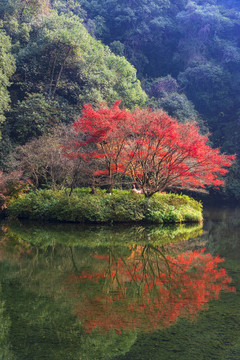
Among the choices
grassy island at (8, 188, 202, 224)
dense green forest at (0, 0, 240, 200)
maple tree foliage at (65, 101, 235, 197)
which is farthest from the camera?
dense green forest at (0, 0, 240, 200)

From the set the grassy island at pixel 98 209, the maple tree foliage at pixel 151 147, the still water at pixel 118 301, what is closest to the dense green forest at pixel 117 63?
the grassy island at pixel 98 209

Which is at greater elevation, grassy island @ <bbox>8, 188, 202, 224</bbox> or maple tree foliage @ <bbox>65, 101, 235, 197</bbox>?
maple tree foliage @ <bbox>65, 101, 235, 197</bbox>

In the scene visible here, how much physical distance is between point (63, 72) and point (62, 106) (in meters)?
3.21

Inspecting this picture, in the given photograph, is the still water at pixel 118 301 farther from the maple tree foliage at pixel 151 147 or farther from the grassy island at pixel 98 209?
the maple tree foliage at pixel 151 147

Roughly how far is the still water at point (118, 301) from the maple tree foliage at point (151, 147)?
16.7 feet

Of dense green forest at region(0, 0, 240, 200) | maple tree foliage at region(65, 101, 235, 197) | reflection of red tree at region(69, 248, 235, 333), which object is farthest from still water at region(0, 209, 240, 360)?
dense green forest at region(0, 0, 240, 200)

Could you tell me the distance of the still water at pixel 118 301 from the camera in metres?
3.32

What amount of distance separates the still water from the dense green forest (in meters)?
9.60

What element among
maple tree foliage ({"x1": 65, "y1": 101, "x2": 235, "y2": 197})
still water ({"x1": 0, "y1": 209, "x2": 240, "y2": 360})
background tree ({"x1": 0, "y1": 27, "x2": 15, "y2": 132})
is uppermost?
background tree ({"x1": 0, "y1": 27, "x2": 15, "y2": 132})

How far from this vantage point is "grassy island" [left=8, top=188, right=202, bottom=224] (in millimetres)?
12859

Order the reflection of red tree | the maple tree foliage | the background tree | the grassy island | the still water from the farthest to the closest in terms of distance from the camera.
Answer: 1. the background tree
2. the grassy island
3. the maple tree foliage
4. the reflection of red tree
5. the still water

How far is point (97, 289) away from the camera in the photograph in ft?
16.4

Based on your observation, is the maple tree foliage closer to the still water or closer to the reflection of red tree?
the still water

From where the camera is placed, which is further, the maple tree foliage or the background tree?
the background tree
